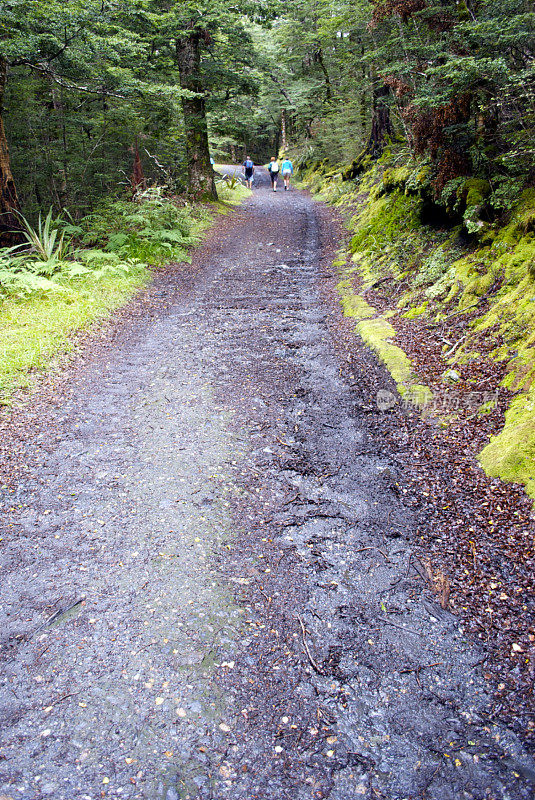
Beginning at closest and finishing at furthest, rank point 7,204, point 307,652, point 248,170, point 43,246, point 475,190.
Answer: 1. point 307,652
2. point 475,190
3. point 7,204
4. point 43,246
5. point 248,170

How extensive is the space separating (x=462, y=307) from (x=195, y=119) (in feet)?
40.7

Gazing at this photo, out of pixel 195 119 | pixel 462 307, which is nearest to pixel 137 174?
pixel 195 119

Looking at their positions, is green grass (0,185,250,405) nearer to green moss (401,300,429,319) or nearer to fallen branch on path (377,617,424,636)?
fallen branch on path (377,617,424,636)

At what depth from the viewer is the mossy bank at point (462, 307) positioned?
4008mm

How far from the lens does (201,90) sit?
47.0ft

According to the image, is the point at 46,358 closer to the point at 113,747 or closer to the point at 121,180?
the point at 113,747

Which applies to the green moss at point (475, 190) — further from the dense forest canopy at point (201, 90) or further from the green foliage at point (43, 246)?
the green foliage at point (43, 246)

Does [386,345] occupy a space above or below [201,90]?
below

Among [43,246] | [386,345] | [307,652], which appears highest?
[43,246]

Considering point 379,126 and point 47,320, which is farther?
point 379,126

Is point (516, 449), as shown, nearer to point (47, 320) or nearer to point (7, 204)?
point (47, 320)

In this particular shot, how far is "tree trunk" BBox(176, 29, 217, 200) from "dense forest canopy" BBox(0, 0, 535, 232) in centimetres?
4

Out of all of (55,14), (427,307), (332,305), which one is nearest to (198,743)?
(427,307)

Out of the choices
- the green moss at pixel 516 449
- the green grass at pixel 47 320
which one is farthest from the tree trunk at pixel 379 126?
the green moss at pixel 516 449
